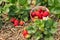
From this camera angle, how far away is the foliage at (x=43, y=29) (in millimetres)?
2807

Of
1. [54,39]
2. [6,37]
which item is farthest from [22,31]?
[54,39]

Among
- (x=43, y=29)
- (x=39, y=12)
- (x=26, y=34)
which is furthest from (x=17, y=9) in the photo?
(x=43, y=29)

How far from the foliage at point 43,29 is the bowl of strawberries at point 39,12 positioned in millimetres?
287

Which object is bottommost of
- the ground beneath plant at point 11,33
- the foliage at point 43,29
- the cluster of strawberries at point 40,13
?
the ground beneath plant at point 11,33

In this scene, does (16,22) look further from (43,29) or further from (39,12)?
(43,29)

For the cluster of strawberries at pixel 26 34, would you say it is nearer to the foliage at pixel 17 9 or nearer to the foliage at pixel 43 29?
the foliage at pixel 43 29

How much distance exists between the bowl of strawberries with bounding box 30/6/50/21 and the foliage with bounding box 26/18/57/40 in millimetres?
287

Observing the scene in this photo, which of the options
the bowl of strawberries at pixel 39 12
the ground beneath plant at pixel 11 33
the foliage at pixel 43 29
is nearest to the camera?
the foliage at pixel 43 29

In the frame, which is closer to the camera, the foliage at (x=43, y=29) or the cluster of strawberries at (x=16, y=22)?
the foliage at (x=43, y=29)

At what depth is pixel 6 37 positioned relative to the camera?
9.90 feet

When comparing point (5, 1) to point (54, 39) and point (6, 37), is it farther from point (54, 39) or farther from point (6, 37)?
point (54, 39)

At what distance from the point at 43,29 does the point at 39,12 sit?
1.43 feet

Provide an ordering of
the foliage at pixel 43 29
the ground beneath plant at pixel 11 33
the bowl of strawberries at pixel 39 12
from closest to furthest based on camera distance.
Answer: the foliage at pixel 43 29 < the ground beneath plant at pixel 11 33 < the bowl of strawberries at pixel 39 12

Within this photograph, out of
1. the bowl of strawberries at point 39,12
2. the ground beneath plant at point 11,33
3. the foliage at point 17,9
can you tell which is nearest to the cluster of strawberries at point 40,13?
the bowl of strawberries at point 39,12
